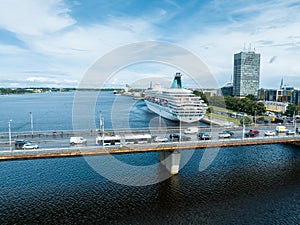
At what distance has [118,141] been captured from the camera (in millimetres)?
25016

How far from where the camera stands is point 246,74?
14475 centimetres

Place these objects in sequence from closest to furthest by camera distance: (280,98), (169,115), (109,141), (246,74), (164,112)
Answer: (109,141), (169,115), (164,112), (280,98), (246,74)

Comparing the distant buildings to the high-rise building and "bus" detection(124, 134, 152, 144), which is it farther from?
"bus" detection(124, 134, 152, 144)

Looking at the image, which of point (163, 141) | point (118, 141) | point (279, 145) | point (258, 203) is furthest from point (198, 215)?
point (279, 145)

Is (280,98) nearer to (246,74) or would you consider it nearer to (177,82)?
(177,82)

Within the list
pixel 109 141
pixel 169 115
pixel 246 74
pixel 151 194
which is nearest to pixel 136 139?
pixel 109 141

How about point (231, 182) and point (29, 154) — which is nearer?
point (29, 154)

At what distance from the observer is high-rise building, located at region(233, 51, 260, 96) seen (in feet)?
470

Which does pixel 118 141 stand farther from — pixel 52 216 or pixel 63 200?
pixel 52 216

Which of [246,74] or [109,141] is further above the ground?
[246,74]

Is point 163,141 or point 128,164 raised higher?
point 163,141

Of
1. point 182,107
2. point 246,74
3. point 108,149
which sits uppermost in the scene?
point 246,74

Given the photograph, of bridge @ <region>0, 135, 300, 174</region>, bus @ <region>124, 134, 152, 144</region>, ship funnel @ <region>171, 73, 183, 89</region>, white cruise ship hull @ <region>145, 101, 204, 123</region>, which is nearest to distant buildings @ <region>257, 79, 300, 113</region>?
ship funnel @ <region>171, 73, 183, 89</region>

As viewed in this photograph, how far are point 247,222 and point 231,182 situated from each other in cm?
679
